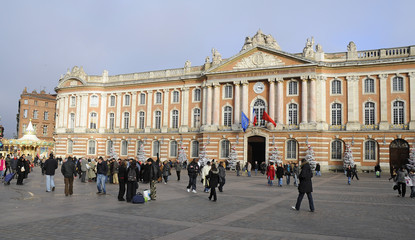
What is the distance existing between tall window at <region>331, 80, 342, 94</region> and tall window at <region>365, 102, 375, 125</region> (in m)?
3.42

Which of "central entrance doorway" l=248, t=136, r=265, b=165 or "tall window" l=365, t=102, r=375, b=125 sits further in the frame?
"central entrance doorway" l=248, t=136, r=265, b=165

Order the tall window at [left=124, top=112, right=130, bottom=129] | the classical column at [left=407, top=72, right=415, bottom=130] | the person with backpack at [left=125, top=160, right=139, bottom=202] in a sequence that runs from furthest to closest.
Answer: the tall window at [left=124, top=112, right=130, bottom=129]
the classical column at [left=407, top=72, right=415, bottom=130]
the person with backpack at [left=125, top=160, right=139, bottom=202]

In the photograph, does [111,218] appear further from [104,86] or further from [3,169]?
[104,86]

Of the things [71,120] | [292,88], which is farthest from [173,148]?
[71,120]

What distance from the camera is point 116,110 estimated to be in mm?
57125

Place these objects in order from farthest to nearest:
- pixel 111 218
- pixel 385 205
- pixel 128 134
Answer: pixel 128 134 < pixel 385 205 < pixel 111 218

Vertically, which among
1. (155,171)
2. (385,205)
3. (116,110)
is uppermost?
(116,110)

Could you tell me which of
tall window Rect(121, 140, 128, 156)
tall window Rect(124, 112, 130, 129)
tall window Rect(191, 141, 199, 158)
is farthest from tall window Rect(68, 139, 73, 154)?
tall window Rect(191, 141, 199, 158)

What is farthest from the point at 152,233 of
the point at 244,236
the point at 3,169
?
the point at 3,169

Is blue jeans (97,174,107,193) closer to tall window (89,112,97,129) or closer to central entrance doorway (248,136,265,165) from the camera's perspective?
central entrance doorway (248,136,265,165)

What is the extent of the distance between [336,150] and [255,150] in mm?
9549

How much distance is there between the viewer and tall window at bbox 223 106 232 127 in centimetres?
4697

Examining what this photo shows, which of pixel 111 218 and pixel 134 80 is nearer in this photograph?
pixel 111 218

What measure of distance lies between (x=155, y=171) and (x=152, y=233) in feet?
21.6
